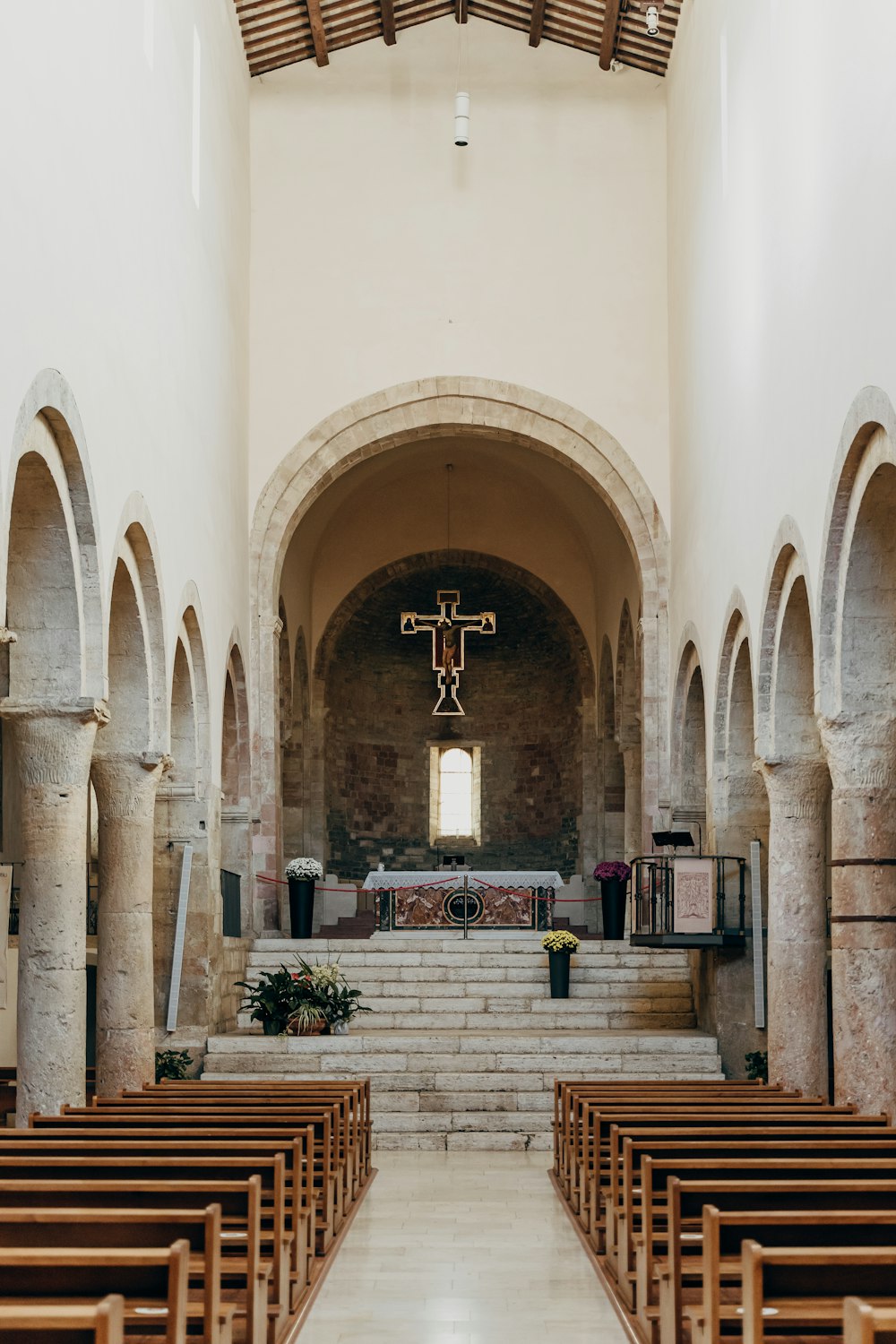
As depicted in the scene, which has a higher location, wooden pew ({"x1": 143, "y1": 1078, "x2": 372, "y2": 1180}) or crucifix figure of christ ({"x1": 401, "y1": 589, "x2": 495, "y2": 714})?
crucifix figure of christ ({"x1": 401, "y1": 589, "x2": 495, "y2": 714})

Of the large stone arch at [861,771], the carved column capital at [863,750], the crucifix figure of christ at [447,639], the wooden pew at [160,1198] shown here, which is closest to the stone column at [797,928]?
the large stone arch at [861,771]

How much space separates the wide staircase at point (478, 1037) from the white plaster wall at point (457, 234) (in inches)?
225

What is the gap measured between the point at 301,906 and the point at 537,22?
36.0ft

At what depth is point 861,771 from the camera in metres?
10.9

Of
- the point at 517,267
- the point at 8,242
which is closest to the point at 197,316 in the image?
the point at 517,267

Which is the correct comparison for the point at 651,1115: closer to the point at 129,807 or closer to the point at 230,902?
the point at 129,807

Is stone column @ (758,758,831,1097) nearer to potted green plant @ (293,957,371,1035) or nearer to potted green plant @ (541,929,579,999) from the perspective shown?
potted green plant @ (541,929,579,999)

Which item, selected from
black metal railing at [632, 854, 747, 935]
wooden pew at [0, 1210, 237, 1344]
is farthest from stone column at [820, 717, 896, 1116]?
wooden pew at [0, 1210, 237, 1344]

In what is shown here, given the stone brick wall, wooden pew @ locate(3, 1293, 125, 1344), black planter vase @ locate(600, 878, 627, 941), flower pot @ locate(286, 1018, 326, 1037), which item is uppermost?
the stone brick wall

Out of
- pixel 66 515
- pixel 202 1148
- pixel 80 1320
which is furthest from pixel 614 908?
pixel 80 1320

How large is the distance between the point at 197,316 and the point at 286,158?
5195mm

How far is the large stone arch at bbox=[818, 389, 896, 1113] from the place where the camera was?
1048cm

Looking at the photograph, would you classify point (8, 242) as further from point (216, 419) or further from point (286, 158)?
point (286, 158)

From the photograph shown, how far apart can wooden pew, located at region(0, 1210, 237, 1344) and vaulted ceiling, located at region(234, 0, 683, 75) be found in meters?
16.1
